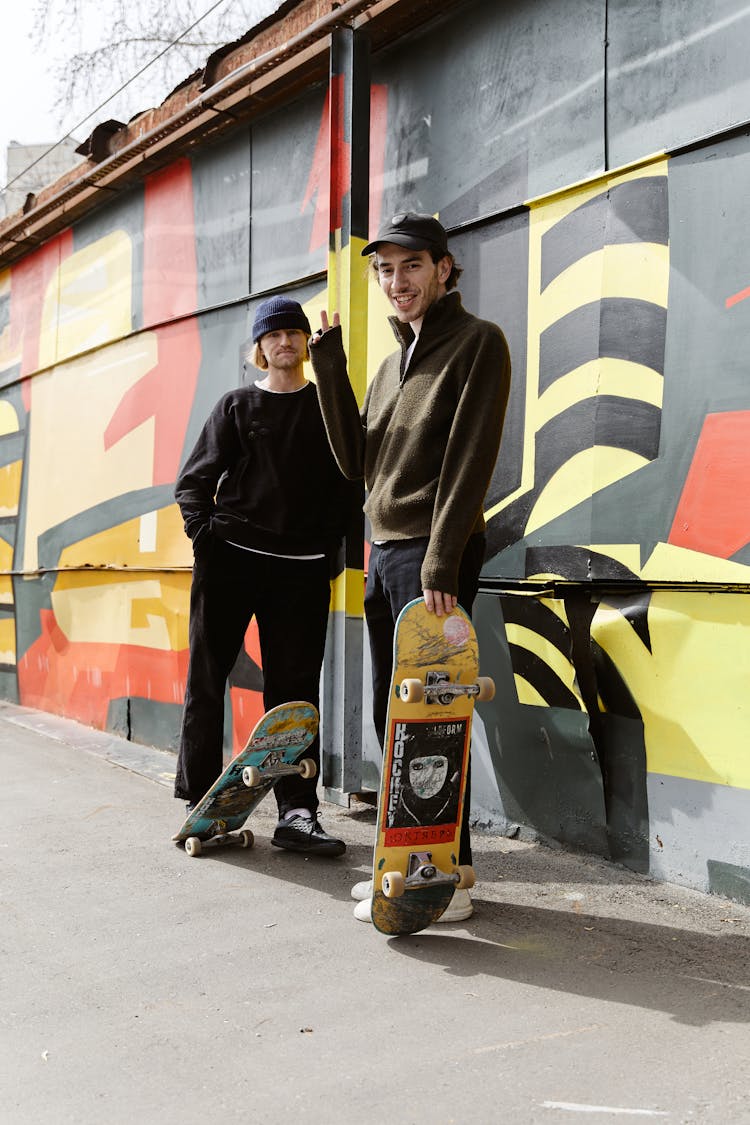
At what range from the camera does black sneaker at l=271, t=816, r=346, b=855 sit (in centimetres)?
403

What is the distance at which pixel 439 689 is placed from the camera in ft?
10.1

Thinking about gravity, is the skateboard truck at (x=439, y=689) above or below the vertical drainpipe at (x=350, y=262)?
below

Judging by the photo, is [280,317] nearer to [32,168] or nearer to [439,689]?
[439,689]

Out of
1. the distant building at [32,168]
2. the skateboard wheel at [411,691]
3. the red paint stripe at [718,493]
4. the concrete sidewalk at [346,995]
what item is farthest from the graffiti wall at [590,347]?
the distant building at [32,168]

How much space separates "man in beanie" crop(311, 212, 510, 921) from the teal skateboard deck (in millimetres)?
457

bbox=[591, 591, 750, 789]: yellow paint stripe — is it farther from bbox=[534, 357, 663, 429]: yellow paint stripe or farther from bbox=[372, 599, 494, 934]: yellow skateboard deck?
bbox=[372, 599, 494, 934]: yellow skateboard deck

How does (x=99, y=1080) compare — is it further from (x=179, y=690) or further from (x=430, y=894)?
(x=179, y=690)

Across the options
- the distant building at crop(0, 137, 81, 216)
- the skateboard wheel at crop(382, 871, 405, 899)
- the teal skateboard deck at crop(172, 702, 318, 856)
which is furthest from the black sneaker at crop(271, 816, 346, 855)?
the distant building at crop(0, 137, 81, 216)

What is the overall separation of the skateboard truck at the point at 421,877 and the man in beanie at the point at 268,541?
103 centimetres

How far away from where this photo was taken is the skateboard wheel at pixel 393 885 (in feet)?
9.81

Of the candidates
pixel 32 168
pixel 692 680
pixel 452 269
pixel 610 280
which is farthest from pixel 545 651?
pixel 32 168

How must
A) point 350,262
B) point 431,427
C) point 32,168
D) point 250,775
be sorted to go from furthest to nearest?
1. point 32,168
2. point 350,262
3. point 250,775
4. point 431,427

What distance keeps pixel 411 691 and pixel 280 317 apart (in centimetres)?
172

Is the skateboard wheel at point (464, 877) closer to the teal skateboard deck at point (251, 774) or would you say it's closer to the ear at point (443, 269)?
the teal skateboard deck at point (251, 774)
